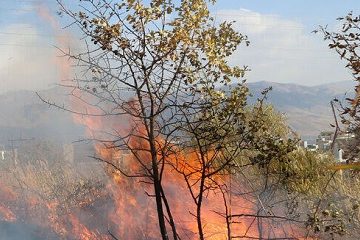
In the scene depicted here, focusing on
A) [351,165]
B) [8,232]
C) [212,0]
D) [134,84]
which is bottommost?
[8,232]

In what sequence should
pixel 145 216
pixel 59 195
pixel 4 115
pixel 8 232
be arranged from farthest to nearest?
pixel 4 115 → pixel 59 195 → pixel 8 232 → pixel 145 216

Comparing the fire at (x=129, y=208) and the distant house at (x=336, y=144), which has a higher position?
the distant house at (x=336, y=144)

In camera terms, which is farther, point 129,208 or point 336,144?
point 336,144

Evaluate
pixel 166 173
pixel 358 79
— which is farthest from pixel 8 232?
pixel 358 79

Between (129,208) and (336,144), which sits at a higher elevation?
(336,144)

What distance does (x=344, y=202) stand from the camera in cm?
1369

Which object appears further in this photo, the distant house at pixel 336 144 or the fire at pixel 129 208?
the fire at pixel 129 208

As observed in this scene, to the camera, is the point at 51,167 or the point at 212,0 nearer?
the point at 212,0

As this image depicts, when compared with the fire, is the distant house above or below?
above

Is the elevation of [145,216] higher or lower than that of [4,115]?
lower

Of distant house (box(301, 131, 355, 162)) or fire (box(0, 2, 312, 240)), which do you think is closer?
distant house (box(301, 131, 355, 162))

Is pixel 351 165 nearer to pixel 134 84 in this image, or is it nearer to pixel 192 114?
pixel 192 114

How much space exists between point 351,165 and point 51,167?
16.4 m

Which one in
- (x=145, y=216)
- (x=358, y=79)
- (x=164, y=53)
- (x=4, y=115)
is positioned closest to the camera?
(x=164, y=53)
